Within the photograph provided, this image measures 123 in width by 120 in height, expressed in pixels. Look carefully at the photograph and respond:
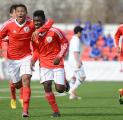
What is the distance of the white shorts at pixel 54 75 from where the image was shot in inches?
650

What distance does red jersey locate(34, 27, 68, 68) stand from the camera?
1644 cm

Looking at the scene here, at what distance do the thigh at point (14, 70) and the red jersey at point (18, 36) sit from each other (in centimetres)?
12

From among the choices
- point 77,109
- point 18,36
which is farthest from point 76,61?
point 18,36

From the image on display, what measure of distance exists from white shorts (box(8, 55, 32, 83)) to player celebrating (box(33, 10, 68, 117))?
0.40m

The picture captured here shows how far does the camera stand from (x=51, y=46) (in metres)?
16.6

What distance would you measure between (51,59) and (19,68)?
3.40ft

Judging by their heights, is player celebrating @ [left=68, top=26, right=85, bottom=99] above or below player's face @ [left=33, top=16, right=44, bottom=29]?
below

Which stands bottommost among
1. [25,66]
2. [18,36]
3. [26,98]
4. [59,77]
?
[26,98]

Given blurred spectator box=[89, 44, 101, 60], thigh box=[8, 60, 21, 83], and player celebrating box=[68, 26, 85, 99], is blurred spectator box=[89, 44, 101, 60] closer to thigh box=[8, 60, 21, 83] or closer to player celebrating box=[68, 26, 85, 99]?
player celebrating box=[68, 26, 85, 99]

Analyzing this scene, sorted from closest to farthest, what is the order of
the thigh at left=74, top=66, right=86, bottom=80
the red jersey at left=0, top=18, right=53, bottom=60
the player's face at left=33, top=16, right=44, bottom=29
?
the player's face at left=33, top=16, right=44, bottom=29, the red jersey at left=0, top=18, right=53, bottom=60, the thigh at left=74, top=66, right=86, bottom=80

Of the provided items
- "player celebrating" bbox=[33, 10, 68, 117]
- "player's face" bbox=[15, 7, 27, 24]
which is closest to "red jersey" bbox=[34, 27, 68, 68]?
"player celebrating" bbox=[33, 10, 68, 117]

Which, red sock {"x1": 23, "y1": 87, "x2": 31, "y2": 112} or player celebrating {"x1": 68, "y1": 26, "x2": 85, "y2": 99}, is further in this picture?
player celebrating {"x1": 68, "y1": 26, "x2": 85, "y2": 99}

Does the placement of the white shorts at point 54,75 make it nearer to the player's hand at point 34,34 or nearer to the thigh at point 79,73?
the player's hand at point 34,34

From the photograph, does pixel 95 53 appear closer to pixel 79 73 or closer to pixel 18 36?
pixel 79 73
